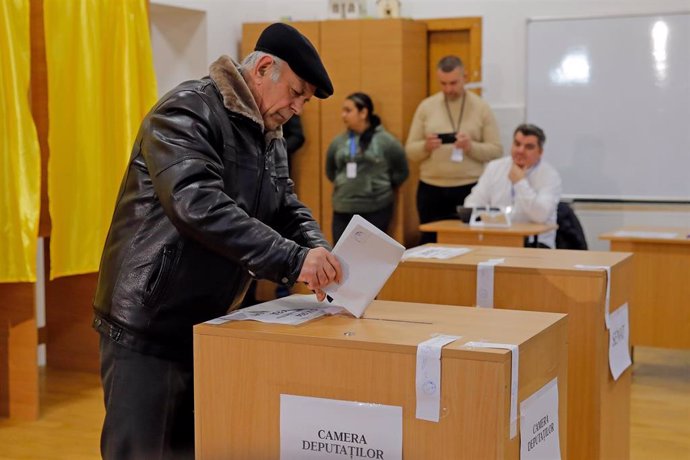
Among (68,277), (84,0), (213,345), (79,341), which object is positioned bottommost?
(79,341)

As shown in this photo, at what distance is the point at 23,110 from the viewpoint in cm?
414

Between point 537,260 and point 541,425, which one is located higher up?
point 537,260

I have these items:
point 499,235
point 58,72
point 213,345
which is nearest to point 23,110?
point 58,72

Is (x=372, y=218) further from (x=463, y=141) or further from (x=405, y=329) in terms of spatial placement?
(x=405, y=329)

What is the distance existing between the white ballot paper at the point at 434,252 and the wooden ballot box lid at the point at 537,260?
0.03m

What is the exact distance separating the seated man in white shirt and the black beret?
3257mm

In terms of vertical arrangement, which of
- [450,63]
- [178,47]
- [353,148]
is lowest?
[353,148]

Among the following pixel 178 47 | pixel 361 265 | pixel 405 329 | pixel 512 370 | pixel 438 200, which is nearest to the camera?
pixel 512 370

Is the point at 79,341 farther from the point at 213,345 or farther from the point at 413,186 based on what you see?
the point at 213,345

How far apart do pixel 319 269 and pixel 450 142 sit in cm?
430

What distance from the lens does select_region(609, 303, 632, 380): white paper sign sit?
275 cm

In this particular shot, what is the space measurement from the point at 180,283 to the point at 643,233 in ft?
11.8

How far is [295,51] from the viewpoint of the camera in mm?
2033

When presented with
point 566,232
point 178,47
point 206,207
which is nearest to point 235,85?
point 206,207
